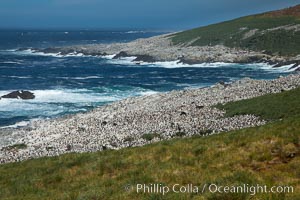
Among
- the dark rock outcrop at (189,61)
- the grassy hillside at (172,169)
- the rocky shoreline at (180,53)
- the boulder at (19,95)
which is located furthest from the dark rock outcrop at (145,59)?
the grassy hillside at (172,169)

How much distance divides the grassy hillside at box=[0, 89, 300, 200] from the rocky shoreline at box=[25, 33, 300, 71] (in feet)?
227

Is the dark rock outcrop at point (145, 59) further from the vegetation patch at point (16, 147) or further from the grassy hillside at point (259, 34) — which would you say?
the vegetation patch at point (16, 147)

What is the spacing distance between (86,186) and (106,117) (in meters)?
26.6

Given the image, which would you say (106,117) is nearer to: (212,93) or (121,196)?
(212,93)

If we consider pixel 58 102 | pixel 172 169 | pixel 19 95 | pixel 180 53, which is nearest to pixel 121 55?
pixel 180 53

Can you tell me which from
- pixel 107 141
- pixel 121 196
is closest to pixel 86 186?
pixel 121 196

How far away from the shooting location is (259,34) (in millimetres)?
125062

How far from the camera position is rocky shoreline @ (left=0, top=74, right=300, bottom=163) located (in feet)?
97.3

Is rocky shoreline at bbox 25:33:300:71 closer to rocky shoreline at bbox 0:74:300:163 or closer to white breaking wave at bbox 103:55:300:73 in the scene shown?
white breaking wave at bbox 103:55:300:73

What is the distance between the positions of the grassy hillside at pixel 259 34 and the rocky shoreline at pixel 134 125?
6296cm

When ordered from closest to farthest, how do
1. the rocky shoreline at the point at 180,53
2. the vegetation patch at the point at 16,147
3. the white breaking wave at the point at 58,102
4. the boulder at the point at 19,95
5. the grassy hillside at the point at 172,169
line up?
the grassy hillside at the point at 172,169
the vegetation patch at the point at 16,147
the white breaking wave at the point at 58,102
the boulder at the point at 19,95
the rocky shoreline at the point at 180,53

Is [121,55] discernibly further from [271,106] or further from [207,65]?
[271,106]

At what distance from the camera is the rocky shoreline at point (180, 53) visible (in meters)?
103

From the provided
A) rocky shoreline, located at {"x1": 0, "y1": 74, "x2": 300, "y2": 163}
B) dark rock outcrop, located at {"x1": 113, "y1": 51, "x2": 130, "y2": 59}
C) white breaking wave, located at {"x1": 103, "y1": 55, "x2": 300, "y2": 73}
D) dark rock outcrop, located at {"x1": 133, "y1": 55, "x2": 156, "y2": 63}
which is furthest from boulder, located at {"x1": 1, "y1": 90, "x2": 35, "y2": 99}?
dark rock outcrop, located at {"x1": 113, "y1": 51, "x2": 130, "y2": 59}
